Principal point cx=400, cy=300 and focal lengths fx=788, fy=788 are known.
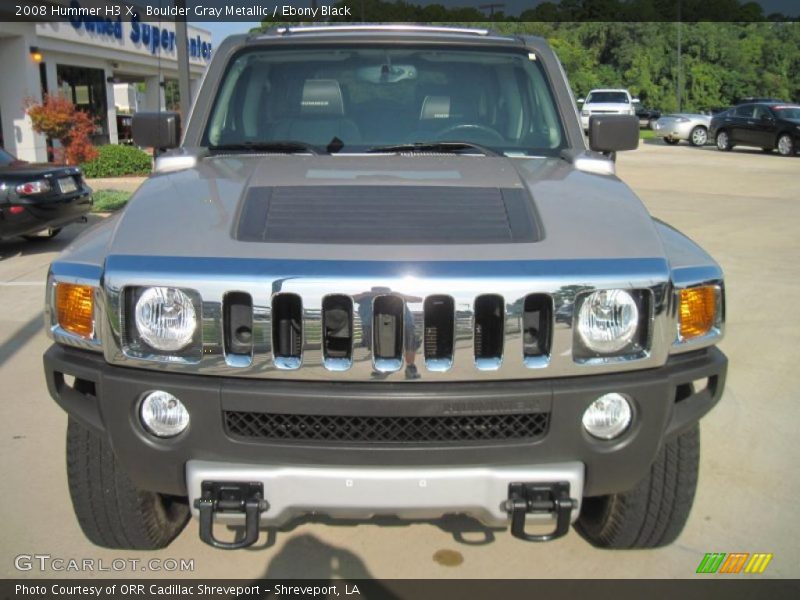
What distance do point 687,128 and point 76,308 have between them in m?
30.5

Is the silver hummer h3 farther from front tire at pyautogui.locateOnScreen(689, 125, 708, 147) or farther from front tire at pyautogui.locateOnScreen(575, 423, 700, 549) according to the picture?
front tire at pyautogui.locateOnScreen(689, 125, 708, 147)

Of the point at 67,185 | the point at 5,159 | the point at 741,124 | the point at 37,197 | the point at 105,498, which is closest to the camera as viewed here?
the point at 105,498

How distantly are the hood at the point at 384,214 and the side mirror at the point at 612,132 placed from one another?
0.67 metres

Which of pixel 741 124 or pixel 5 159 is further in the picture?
pixel 741 124

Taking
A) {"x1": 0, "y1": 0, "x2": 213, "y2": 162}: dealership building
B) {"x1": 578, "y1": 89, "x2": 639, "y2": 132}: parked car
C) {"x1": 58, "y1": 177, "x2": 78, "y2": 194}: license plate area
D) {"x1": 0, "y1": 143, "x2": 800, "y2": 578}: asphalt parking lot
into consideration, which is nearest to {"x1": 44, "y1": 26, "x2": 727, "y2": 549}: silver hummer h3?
{"x1": 0, "y1": 143, "x2": 800, "y2": 578}: asphalt parking lot

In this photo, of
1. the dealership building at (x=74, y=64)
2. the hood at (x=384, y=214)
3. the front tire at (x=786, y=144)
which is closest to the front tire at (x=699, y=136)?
the front tire at (x=786, y=144)

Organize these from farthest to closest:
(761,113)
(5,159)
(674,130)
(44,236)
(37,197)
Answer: (674,130), (761,113), (44,236), (5,159), (37,197)

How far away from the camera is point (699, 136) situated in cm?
2978

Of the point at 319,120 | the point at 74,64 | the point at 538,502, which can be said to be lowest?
the point at 538,502

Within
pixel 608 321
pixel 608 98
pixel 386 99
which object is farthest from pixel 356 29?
pixel 608 98

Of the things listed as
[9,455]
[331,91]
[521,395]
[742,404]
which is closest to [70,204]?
[9,455]

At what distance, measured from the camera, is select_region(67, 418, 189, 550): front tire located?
8.76ft

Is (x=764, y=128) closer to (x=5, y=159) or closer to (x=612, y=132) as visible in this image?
(x=5, y=159)

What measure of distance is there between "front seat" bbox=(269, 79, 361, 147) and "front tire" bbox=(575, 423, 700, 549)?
1.86 meters
